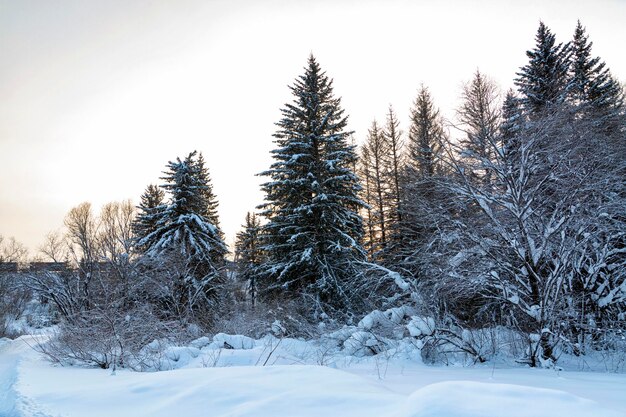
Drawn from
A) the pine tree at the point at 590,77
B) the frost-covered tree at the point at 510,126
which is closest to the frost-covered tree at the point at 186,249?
the frost-covered tree at the point at 510,126

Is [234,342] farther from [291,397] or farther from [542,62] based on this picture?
[542,62]

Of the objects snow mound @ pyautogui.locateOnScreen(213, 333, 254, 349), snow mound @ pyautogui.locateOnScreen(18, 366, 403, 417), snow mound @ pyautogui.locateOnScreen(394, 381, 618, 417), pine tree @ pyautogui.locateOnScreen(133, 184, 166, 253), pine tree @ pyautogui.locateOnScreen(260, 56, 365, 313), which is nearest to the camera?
snow mound @ pyautogui.locateOnScreen(394, 381, 618, 417)

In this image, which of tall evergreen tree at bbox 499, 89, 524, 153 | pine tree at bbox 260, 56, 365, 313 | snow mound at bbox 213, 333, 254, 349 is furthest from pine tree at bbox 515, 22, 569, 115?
snow mound at bbox 213, 333, 254, 349

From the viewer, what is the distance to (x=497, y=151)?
9.65 metres

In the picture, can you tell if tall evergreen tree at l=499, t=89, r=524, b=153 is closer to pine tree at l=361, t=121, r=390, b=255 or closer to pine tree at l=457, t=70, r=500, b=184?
pine tree at l=457, t=70, r=500, b=184

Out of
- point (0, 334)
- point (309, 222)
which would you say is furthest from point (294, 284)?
point (0, 334)

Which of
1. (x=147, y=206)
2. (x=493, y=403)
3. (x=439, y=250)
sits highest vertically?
(x=147, y=206)

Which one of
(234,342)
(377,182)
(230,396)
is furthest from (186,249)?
(230,396)

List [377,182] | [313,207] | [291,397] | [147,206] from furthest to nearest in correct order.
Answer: [147,206]
[377,182]
[313,207]
[291,397]

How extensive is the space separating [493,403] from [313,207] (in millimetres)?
15813

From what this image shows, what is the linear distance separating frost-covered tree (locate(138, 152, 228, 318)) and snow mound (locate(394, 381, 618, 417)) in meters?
17.3

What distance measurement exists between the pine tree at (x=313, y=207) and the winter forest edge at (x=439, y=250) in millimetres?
93

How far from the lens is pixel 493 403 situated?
274 centimetres

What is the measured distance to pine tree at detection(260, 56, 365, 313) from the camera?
17.9 m
